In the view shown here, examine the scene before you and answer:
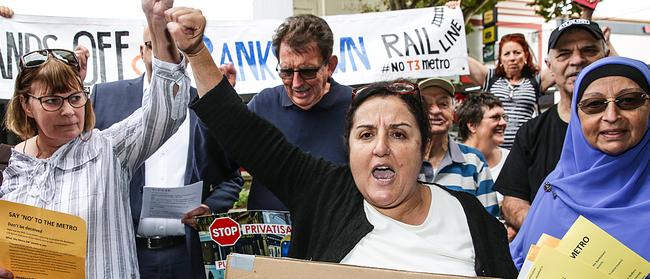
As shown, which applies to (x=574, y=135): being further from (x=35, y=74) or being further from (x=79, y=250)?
(x=35, y=74)

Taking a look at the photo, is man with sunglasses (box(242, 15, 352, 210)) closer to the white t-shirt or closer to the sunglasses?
the sunglasses

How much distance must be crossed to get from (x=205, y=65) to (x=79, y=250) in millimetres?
757

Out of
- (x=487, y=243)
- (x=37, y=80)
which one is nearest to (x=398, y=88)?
(x=487, y=243)

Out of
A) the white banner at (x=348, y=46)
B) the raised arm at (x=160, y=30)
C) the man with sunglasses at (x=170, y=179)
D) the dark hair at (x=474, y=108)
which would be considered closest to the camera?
the raised arm at (x=160, y=30)

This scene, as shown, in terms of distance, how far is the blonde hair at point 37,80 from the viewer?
2125 mm

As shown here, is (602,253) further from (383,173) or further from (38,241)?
(38,241)

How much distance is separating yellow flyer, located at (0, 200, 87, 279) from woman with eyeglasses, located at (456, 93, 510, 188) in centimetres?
326

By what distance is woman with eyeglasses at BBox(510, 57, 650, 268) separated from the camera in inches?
81.2

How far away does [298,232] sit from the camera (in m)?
1.97

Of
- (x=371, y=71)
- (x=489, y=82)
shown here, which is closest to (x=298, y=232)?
(x=371, y=71)

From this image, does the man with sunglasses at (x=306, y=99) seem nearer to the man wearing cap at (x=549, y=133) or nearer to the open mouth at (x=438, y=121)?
the open mouth at (x=438, y=121)

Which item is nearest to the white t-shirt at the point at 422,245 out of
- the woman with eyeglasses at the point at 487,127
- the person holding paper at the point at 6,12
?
the woman with eyeglasses at the point at 487,127

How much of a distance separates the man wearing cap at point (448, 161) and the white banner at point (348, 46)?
4.16 feet

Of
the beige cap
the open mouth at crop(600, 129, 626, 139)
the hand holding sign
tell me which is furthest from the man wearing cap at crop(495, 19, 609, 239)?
the hand holding sign
